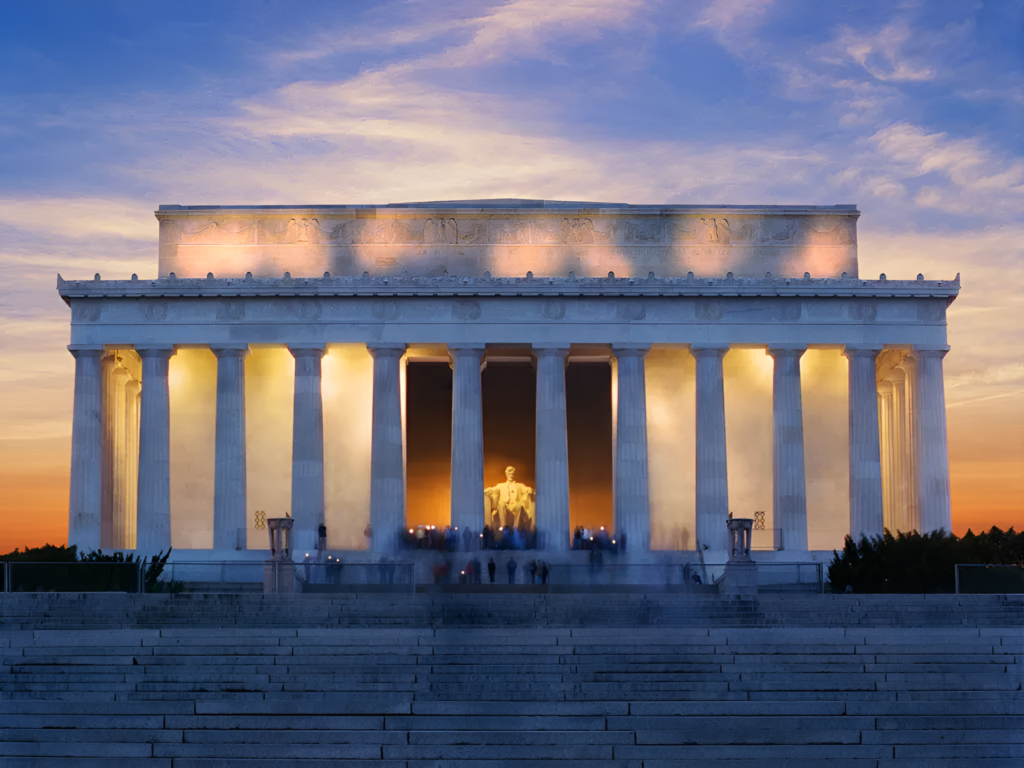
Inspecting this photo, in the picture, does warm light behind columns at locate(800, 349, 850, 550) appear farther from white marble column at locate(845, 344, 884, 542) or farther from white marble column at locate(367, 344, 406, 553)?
white marble column at locate(367, 344, 406, 553)

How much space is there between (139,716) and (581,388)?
156 ft

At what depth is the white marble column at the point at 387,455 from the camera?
213 ft

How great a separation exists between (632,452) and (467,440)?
766 centimetres

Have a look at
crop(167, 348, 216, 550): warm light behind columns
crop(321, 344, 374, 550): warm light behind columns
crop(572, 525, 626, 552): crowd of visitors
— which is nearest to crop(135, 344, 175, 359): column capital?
crop(167, 348, 216, 550): warm light behind columns

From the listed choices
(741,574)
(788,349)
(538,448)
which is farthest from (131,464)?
(741,574)

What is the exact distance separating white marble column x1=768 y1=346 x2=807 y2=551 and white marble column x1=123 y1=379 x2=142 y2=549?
104ft

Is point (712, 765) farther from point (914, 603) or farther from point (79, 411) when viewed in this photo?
point (79, 411)

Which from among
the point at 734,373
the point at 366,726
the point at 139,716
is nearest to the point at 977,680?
the point at 366,726

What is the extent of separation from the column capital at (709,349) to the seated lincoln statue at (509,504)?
450 inches

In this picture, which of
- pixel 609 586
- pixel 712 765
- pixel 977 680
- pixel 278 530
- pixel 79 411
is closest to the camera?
pixel 712 765

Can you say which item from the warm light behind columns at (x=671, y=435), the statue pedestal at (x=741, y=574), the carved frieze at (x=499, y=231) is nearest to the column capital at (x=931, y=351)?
the carved frieze at (x=499, y=231)

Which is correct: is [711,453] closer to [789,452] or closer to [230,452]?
[789,452]

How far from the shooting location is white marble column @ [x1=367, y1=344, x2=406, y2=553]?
64.9m

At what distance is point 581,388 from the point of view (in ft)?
249
